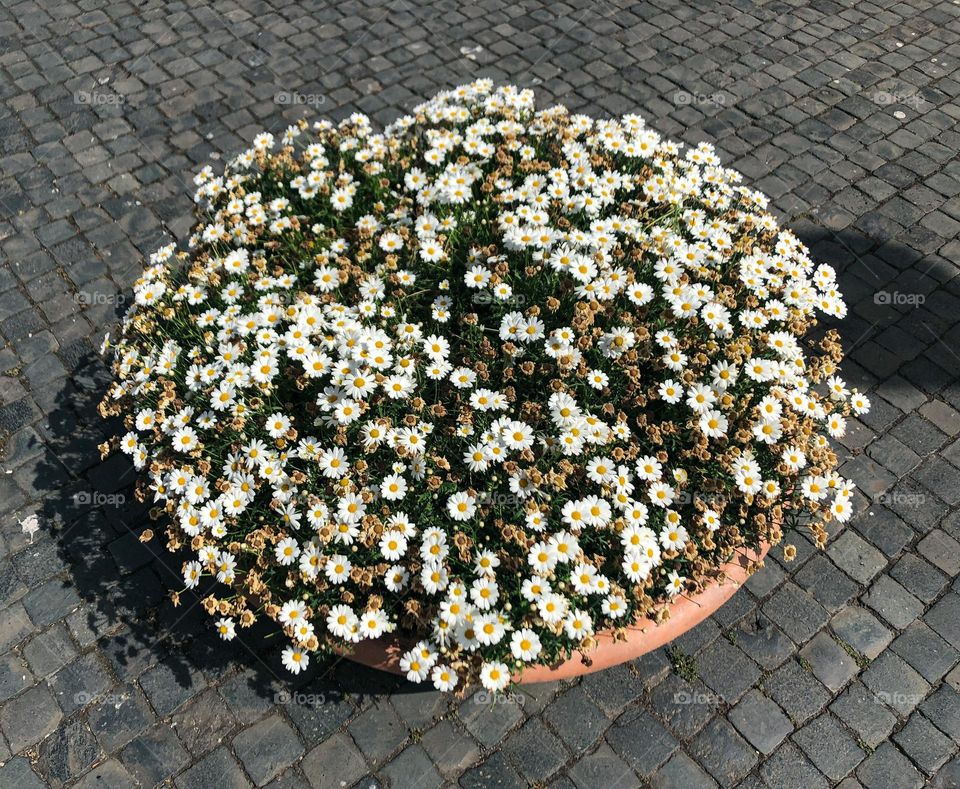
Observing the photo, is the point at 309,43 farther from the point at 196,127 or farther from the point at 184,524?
the point at 184,524

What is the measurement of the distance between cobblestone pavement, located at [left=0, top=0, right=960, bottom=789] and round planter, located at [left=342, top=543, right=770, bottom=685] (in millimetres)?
368

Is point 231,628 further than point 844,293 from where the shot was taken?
No

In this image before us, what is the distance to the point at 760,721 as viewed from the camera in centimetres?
357

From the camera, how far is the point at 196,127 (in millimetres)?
6617

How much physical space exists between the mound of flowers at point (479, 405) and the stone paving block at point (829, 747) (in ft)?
3.10

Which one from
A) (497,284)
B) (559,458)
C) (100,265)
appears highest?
(497,284)

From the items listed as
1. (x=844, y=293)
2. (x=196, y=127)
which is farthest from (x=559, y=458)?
(x=196, y=127)

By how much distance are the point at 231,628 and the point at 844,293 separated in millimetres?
4504

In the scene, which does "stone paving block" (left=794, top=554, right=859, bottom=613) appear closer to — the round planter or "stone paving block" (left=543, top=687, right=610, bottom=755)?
the round planter

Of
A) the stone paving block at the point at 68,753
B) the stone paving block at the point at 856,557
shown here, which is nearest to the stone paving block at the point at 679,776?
the stone paving block at the point at 856,557

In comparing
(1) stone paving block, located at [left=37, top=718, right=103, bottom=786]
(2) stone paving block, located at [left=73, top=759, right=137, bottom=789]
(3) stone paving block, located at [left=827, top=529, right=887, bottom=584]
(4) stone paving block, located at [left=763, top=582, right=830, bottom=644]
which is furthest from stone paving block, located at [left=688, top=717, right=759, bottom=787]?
(1) stone paving block, located at [left=37, top=718, right=103, bottom=786]

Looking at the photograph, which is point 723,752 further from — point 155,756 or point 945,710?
point 155,756

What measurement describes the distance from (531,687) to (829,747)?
138 centimetres

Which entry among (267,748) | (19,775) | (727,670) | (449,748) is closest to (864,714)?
(727,670)
